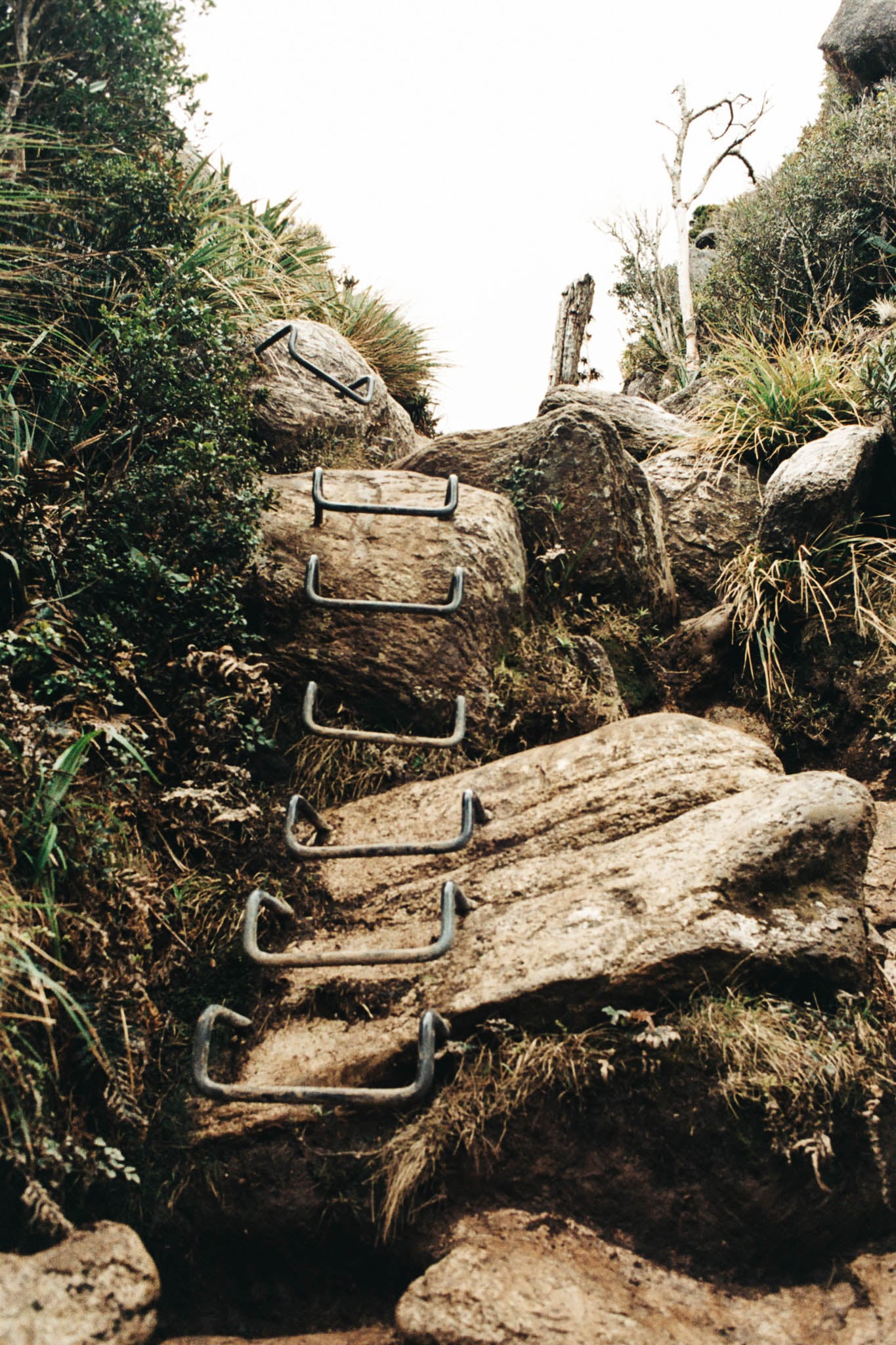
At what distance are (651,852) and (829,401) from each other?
12.7 feet

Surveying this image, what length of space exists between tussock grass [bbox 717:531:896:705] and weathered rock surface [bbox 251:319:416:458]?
2493mm

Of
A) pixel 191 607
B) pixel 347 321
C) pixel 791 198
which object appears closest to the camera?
pixel 191 607

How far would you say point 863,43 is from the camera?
41.3 ft

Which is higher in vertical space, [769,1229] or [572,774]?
[572,774]

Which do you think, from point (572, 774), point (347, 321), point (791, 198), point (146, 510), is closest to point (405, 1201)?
point (572, 774)

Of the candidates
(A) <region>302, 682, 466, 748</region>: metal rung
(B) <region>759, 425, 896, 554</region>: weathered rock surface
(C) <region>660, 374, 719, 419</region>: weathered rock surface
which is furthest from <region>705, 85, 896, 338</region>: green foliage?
(A) <region>302, 682, 466, 748</region>: metal rung

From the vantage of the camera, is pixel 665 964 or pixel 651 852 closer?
pixel 665 964

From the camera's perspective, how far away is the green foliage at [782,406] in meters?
5.89

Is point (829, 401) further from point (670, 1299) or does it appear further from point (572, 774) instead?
point (670, 1299)

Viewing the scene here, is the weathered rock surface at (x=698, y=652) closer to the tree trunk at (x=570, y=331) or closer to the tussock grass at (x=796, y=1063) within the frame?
the tussock grass at (x=796, y=1063)

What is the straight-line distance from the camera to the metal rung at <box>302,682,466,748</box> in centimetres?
372

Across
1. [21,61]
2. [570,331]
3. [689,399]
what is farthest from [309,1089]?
[689,399]

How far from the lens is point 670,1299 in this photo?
262 centimetres

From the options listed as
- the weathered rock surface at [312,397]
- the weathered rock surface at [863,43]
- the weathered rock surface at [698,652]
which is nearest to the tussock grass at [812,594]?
the weathered rock surface at [698,652]
